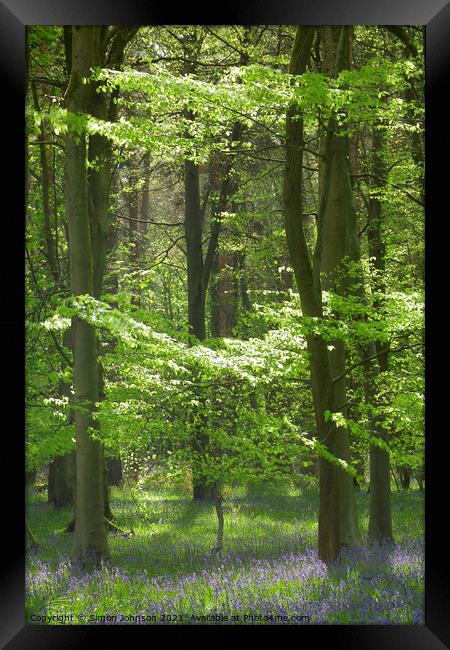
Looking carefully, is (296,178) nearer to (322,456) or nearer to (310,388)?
(310,388)

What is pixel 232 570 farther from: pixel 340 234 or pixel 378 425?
pixel 340 234

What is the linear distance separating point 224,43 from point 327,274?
262 centimetres

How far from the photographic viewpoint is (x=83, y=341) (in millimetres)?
6480

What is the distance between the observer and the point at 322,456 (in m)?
6.26

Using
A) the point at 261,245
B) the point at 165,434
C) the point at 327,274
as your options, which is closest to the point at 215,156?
the point at 261,245

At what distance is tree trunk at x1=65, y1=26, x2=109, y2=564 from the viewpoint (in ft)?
20.9

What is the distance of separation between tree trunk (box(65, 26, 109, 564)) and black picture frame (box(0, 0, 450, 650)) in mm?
1226

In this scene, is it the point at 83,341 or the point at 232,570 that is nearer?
the point at 232,570
